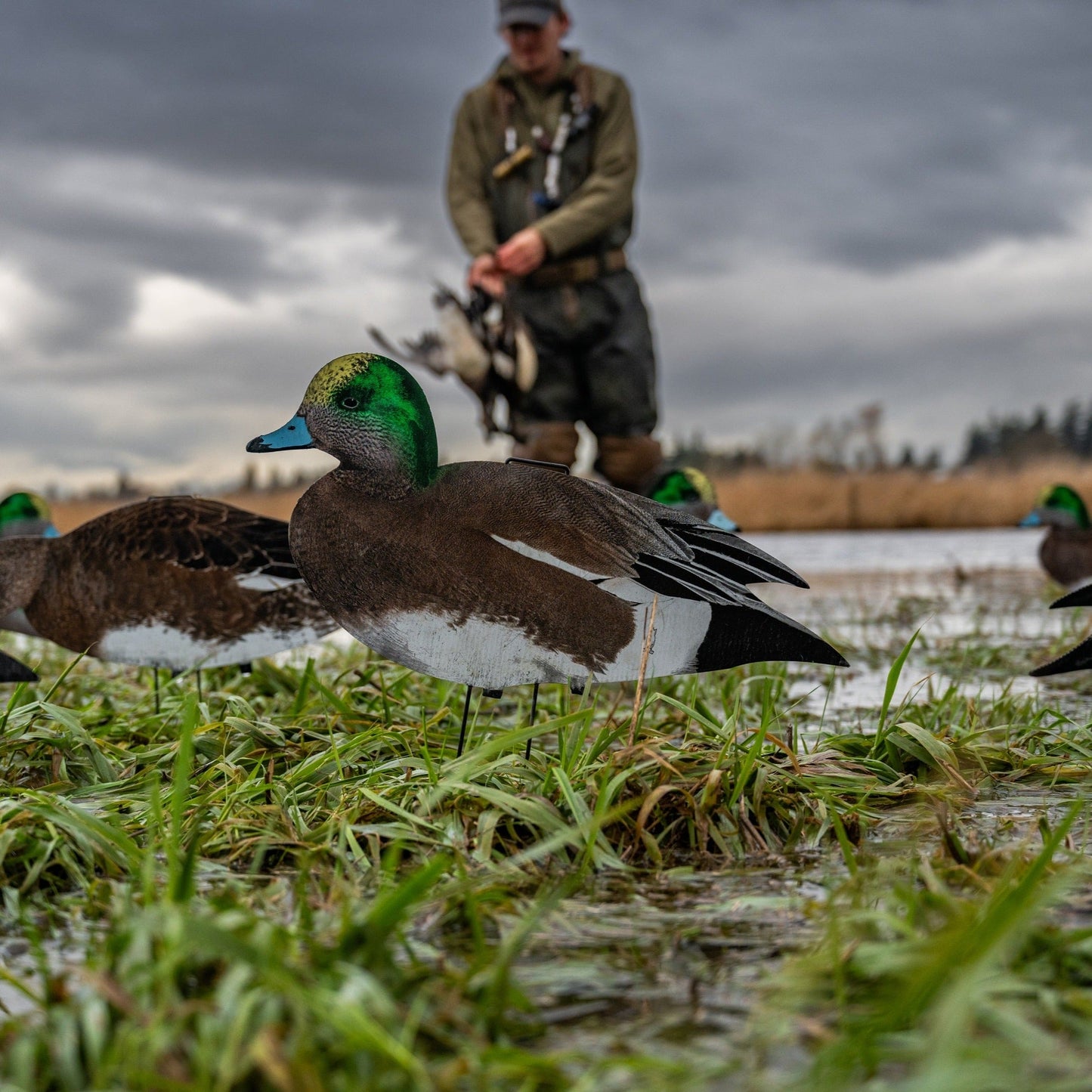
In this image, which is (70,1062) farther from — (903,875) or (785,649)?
(785,649)

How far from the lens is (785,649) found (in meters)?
2.22

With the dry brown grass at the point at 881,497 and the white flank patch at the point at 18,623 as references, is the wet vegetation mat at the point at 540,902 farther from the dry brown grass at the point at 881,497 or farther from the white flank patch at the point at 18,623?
the dry brown grass at the point at 881,497

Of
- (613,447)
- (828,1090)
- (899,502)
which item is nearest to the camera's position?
(828,1090)

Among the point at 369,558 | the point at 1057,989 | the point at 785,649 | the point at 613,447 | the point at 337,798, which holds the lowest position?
the point at 1057,989

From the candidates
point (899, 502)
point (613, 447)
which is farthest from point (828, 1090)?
point (899, 502)

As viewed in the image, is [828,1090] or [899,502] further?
[899,502]

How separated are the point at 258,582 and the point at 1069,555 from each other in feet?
16.8

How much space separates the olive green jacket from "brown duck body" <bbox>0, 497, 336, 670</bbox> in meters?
3.31

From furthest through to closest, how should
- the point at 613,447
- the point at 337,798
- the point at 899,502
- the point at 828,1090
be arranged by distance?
the point at 899,502, the point at 613,447, the point at 337,798, the point at 828,1090

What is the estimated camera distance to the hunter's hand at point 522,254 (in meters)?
5.73

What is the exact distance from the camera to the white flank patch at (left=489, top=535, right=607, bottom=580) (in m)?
2.13

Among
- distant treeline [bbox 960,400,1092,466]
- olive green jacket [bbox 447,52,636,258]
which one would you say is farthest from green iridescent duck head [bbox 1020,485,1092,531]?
distant treeline [bbox 960,400,1092,466]

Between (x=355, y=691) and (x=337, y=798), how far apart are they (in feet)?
3.41

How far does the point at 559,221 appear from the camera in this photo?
229 inches
